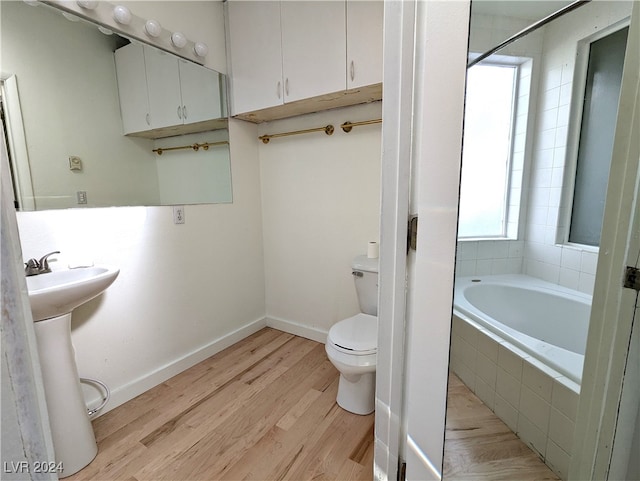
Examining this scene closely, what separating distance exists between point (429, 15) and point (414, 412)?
0.92 metres

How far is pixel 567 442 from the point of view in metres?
1.05

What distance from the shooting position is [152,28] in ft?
5.41

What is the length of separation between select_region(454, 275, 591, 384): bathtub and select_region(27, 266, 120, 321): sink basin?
53.5 inches

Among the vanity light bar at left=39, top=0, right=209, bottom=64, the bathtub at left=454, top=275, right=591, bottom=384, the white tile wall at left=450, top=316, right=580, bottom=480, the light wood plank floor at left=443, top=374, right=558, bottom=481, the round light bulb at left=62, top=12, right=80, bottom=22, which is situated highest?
the vanity light bar at left=39, top=0, right=209, bottom=64

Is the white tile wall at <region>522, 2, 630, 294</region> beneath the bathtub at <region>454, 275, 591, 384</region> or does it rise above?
above

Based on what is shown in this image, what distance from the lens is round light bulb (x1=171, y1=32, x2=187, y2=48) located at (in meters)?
1.77

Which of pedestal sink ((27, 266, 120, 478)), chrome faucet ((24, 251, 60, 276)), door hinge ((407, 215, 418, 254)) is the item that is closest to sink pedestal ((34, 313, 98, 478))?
pedestal sink ((27, 266, 120, 478))

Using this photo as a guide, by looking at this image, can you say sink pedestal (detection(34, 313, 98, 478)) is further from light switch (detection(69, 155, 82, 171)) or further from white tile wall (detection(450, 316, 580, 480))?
white tile wall (detection(450, 316, 580, 480))

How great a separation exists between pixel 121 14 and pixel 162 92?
1.40 ft

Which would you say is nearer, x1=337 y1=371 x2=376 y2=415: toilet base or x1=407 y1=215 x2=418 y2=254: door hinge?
x1=407 y1=215 x2=418 y2=254: door hinge

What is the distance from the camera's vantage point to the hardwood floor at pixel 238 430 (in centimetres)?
127

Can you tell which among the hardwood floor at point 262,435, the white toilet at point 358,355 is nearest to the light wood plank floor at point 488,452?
the hardwood floor at point 262,435

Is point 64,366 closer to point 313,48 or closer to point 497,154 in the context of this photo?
point 313,48

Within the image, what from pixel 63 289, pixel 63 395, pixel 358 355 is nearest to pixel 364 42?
pixel 358 355
